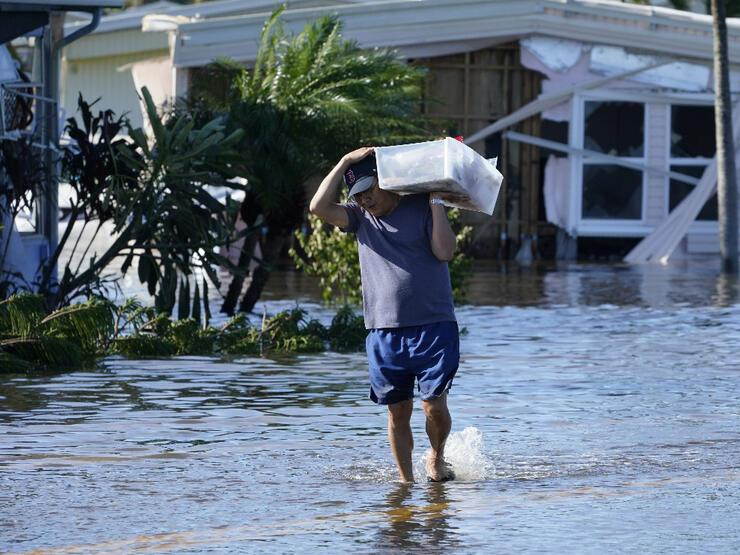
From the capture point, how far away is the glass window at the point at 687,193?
89.0 feet

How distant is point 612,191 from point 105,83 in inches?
560

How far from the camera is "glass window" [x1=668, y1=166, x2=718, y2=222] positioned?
89.0 feet

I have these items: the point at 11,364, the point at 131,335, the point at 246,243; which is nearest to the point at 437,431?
the point at 11,364

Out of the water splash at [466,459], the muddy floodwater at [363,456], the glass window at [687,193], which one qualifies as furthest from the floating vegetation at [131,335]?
the glass window at [687,193]

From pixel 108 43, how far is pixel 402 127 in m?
19.7

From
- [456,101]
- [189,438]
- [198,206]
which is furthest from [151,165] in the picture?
[456,101]

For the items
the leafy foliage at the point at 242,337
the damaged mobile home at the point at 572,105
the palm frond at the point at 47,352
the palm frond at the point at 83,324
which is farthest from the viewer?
the damaged mobile home at the point at 572,105

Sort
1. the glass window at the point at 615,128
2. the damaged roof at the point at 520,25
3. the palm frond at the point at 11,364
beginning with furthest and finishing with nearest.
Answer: the glass window at the point at 615,128 → the damaged roof at the point at 520,25 → the palm frond at the point at 11,364

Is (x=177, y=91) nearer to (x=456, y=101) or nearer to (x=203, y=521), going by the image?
(x=456, y=101)

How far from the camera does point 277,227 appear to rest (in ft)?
57.2

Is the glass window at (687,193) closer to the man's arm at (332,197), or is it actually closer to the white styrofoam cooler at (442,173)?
the white styrofoam cooler at (442,173)

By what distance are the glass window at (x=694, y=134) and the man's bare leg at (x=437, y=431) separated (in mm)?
19910

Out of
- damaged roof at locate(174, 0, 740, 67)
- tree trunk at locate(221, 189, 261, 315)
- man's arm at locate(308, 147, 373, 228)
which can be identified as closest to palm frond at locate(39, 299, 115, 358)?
tree trunk at locate(221, 189, 261, 315)

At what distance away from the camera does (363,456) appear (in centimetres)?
873
